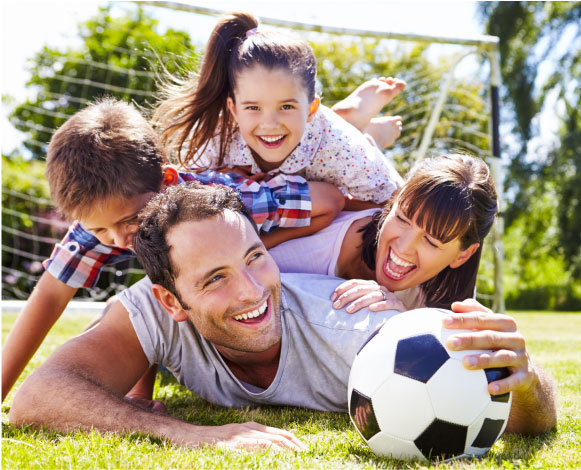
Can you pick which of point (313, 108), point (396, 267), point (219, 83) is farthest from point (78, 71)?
point (396, 267)

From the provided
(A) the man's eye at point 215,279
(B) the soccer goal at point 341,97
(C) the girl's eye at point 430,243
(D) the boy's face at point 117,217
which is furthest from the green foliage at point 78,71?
(A) the man's eye at point 215,279

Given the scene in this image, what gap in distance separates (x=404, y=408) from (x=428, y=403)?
0.26 feet

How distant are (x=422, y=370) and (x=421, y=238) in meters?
1.23

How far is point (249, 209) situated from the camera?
10.7 ft

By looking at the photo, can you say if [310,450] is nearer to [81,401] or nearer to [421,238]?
[81,401]

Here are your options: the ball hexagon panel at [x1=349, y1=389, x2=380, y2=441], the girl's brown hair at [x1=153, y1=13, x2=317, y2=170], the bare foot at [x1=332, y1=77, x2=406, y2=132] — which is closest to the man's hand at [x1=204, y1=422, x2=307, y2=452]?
the ball hexagon panel at [x1=349, y1=389, x2=380, y2=441]

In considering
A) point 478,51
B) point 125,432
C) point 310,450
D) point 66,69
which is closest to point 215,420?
point 125,432

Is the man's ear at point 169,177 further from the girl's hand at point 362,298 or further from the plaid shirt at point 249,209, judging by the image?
the girl's hand at point 362,298

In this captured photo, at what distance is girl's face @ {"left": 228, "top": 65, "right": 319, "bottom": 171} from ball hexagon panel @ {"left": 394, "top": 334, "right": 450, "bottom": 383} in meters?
1.82

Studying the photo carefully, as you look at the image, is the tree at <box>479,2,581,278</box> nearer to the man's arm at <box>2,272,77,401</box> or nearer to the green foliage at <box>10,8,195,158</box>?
the green foliage at <box>10,8,195,158</box>

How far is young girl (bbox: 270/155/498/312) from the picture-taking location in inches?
121

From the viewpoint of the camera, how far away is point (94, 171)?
3.13 meters

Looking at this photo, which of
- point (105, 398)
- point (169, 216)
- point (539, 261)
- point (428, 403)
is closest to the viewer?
point (428, 403)

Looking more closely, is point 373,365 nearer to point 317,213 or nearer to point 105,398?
point 105,398
